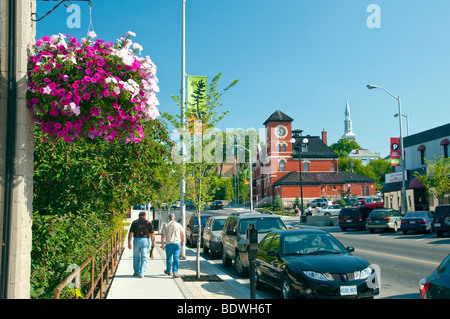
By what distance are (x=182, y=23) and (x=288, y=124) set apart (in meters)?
65.9

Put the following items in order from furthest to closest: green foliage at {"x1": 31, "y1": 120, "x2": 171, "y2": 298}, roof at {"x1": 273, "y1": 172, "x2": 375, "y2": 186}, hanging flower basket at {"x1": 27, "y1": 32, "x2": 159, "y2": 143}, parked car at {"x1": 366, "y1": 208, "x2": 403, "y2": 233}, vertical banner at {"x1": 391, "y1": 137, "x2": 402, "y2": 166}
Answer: roof at {"x1": 273, "y1": 172, "x2": 375, "y2": 186}
vertical banner at {"x1": 391, "y1": 137, "x2": 402, "y2": 166}
parked car at {"x1": 366, "y1": 208, "x2": 403, "y2": 233}
green foliage at {"x1": 31, "y1": 120, "x2": 171, "y2": 298}
hanging flower basket at {"x1": 27, "y1": 32, "x2": 159, "y2": 143}

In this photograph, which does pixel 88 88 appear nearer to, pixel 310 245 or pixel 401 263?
pixel 310 245

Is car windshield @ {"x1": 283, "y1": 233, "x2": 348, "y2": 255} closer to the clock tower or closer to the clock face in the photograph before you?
the clock tower

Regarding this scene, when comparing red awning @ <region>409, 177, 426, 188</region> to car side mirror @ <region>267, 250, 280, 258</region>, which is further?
red awning @ <region>409, 177, 426, 188</region>

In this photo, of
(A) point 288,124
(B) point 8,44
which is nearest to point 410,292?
(B) point 8,44

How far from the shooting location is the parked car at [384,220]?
28203mm

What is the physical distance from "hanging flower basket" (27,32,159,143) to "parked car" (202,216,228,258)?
12845mm

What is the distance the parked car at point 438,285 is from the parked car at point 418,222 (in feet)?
70.6

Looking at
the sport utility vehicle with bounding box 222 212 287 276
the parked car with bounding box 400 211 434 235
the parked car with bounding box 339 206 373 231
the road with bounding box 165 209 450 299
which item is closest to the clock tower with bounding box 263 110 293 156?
the parked car with bounding box 339 206 373 231

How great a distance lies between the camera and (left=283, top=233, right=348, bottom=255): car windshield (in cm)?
932

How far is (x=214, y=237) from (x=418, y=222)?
14.8m
